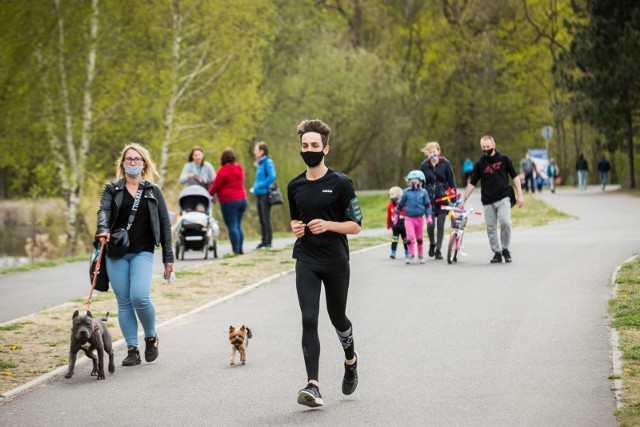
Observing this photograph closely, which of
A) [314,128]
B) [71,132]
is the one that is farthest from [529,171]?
[314,128]

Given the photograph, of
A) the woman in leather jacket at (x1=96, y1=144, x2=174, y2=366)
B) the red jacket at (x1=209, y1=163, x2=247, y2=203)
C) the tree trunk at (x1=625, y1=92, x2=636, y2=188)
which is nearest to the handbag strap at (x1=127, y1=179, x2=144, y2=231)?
the woman in leather jacket at (x1=96, y1=144, x2=174, y2=366)

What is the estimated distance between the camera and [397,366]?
966 centimetres

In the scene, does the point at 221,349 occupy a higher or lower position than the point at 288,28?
lower

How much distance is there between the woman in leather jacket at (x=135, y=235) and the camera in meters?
10.1

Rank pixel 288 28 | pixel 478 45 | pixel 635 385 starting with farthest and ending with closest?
pixel 478 45
pixel 288 28
pixel 635 385

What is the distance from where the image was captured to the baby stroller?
21.6 metres

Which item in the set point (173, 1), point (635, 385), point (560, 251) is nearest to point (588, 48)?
point (173, 1)

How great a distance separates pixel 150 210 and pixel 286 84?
154 ft

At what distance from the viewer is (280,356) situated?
10430 mm

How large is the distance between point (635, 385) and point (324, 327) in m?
4.35

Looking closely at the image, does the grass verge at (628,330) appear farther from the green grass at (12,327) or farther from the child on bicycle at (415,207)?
the green grass at (12,327)

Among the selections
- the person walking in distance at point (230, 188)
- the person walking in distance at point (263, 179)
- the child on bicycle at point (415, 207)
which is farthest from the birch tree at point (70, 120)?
the child on bicycle at point (415, 207)

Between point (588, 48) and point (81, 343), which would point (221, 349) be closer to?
point (81, 343)

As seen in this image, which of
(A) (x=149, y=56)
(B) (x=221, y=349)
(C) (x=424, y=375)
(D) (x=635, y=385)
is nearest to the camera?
(D) (x=635, y=385)
